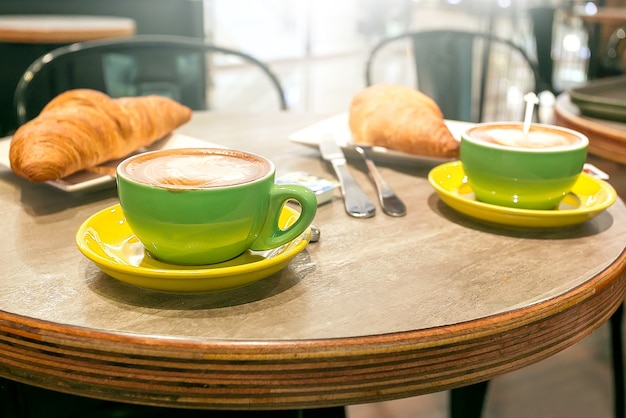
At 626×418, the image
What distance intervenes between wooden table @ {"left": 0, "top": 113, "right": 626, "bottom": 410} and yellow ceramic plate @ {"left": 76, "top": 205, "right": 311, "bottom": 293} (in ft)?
0.06

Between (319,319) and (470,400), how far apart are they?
0.47 metres

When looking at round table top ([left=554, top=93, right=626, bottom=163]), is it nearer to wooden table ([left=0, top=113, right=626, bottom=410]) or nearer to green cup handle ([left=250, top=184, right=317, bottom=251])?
wooden table ([left=0, top=113, right=626, bottom=410])

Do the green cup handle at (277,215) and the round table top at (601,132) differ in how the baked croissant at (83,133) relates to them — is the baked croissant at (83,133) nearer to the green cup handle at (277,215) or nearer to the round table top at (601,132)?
the green cup handle at (277,215)

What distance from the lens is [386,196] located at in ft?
2.76

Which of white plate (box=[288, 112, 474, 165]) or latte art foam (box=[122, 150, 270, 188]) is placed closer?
latte art foam (box=[122, 150, 270, 188])

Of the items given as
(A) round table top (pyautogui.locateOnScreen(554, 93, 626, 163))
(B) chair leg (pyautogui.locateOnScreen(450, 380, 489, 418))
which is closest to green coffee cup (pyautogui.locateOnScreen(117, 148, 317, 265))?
(B) chair leg (pyautogui.locateOnScreen(450, 380, 489, 418))

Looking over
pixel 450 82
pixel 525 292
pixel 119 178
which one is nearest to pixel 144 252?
pixel 119 178

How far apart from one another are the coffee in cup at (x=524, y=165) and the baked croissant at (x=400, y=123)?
0.12 meters

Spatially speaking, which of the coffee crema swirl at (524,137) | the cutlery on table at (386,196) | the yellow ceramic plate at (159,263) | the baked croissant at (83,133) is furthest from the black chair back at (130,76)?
the yellow ceramic plate at (159,263)

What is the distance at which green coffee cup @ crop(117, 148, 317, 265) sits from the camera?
0.57 meters

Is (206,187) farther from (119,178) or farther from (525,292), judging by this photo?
(525,292)

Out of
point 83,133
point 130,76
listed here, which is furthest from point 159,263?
point 130,76

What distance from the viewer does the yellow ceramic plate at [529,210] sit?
73 centimetres

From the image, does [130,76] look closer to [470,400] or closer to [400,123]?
[400,123]
